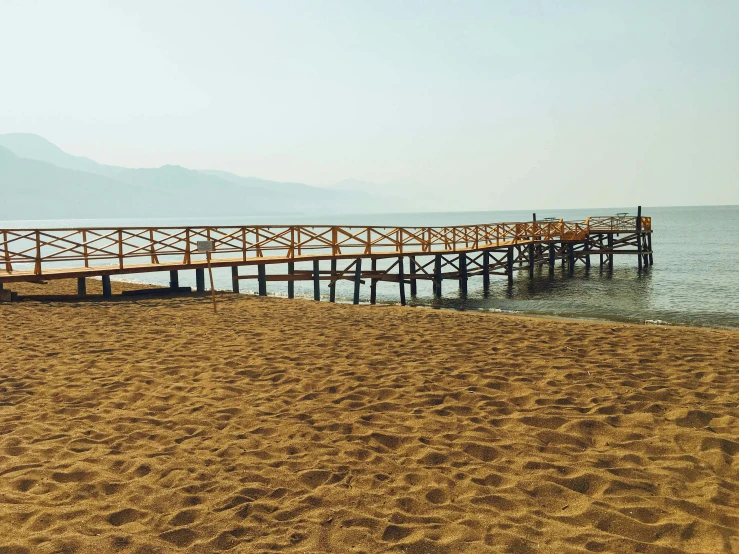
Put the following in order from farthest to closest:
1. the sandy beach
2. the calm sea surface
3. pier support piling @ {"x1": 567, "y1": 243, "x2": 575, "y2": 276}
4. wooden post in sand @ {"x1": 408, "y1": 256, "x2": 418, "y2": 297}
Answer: pier support piling @ {"x1": 567, "y1": 243, "x2": 575, "y2": 276} → wooden post in sand @ {"x1": 408, "y1": 256, "x2": 418, "y2": 297} → the calm sea surface → the sandy beach

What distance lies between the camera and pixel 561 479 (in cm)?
478

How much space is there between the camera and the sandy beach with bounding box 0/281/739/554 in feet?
13.2

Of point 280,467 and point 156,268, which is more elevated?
point 156,268

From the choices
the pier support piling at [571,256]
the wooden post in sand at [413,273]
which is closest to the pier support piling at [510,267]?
the pier support piling at [571,256]

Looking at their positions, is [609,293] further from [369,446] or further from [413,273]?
[369,446]

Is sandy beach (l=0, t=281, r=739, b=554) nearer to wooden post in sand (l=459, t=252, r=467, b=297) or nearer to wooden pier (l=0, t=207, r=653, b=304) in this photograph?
wooden pier (l=0, t=207, r=653, b=304)

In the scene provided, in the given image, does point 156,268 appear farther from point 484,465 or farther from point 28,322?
point 484,465

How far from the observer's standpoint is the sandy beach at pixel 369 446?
4.03 metres

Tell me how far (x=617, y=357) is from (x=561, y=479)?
4.69 metres

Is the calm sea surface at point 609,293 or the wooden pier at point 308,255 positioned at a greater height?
the wooden pier at point 308,255

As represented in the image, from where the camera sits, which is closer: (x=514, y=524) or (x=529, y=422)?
(x=514, y=524)

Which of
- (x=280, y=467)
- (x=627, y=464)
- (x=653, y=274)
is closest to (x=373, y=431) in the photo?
(x=280, y=467)

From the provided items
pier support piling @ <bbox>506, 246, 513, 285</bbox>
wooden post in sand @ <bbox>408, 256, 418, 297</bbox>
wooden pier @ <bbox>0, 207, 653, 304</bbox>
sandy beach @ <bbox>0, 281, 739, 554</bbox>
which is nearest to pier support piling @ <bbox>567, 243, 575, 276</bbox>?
wooden pier @ <bbox>0, 207, 653, 304</bbox>

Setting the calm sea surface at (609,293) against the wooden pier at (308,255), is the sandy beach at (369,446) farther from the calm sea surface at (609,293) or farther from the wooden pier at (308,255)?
the calm sea surface at (609,293)
